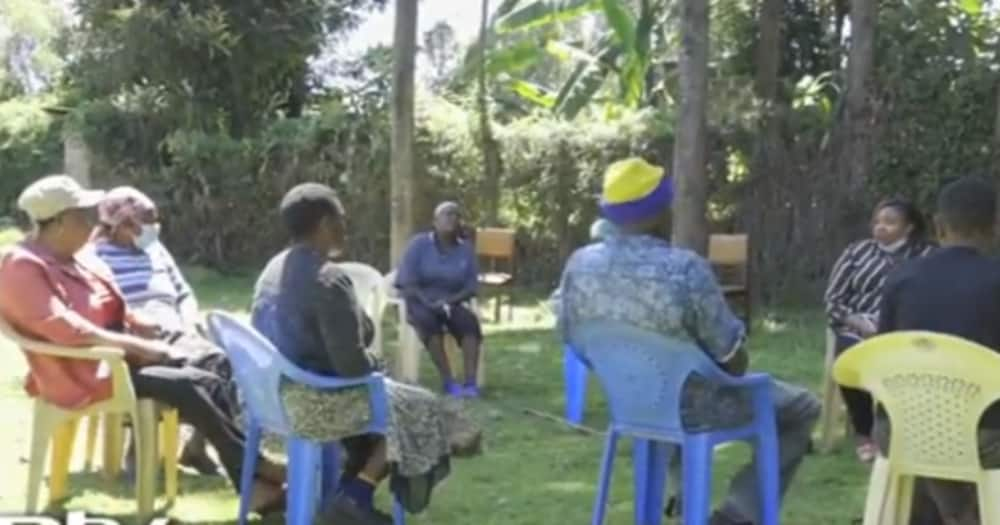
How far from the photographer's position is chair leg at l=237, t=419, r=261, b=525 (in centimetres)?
477

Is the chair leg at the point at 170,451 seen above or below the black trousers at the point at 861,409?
below

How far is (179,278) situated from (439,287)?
212 cm

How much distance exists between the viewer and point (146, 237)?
5.84 metres

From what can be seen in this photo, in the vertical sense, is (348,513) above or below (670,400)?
below

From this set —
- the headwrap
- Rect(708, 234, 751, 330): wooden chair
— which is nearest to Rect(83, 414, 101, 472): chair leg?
the headwrap

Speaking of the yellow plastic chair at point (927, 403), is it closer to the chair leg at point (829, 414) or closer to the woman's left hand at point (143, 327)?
the chair leg at point (829, 414)

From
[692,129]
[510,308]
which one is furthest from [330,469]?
[510,308]

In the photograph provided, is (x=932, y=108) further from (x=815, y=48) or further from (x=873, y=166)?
(x=815, y=48)

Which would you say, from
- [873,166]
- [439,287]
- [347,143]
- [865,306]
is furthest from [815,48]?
[865,306]

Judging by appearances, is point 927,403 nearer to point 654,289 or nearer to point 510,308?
point 654,289

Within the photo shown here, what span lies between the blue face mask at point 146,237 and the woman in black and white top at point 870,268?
2863 millimetres

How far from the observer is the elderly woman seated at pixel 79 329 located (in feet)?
15.6

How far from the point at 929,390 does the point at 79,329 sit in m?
2.72

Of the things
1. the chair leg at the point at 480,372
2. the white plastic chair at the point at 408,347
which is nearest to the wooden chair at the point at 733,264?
the chair leg at the point at 480,372
